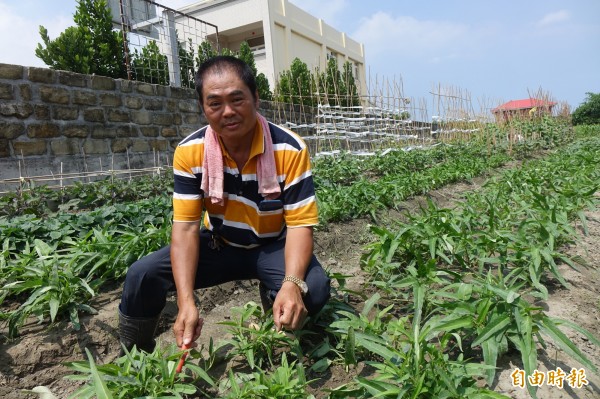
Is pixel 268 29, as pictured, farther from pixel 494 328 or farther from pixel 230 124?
pixel 494 328

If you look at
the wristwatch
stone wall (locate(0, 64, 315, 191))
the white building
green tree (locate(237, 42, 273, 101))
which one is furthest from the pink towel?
the white building

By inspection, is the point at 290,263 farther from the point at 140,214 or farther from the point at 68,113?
the point at 68,113

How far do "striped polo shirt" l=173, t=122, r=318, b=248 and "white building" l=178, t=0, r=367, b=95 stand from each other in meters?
14.5

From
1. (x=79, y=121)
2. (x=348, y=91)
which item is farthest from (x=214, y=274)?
(x=348, y=91)

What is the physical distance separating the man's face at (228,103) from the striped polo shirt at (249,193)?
4.9 inches

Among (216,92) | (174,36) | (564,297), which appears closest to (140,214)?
(216,92)

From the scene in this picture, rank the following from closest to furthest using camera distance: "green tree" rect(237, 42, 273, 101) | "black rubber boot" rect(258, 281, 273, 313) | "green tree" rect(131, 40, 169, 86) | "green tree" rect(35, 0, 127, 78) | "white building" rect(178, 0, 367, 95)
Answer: "black rubber boot" rect(258, 281, 273, 313)
"green tree" rect(131, 40, 169, 86)
"green tree" rect(35, 0, 127, 78)
"green tree" rect(237, 42, 273, 101)
"white building" rect(178, 0, 367, 95)

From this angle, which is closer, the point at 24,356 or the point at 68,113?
the point at 24,356

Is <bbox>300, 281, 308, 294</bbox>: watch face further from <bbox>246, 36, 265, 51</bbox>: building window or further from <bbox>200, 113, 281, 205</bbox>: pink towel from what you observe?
<bbox>246, 36, 265, 51</bbox>: building window

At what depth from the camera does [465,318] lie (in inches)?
64.9

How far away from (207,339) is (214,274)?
0.32 metres

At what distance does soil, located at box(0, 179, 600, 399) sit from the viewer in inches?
64.8

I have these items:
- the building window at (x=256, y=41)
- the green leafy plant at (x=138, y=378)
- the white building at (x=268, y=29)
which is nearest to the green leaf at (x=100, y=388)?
the green leafy plant at (x=138, y=378)

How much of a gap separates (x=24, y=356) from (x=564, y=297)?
8.37 feet
